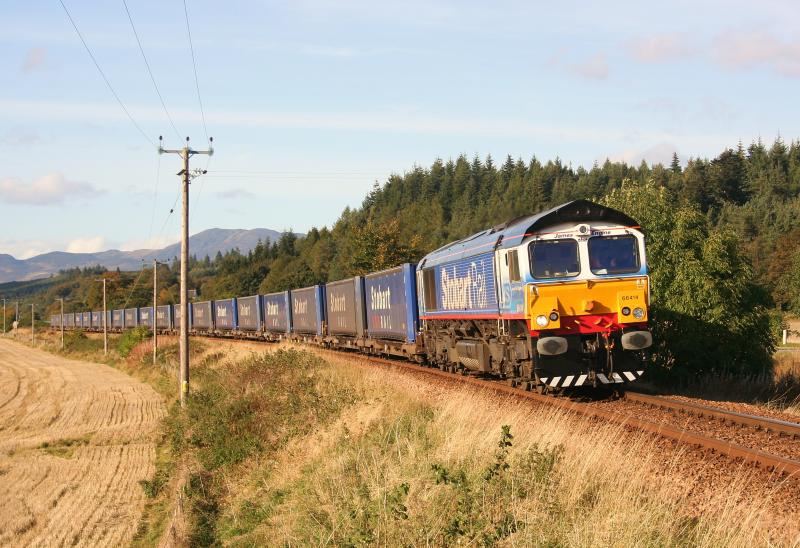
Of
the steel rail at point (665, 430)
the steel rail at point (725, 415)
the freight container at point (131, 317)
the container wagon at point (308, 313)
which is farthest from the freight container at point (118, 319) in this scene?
the steel rail at point (725, 415)

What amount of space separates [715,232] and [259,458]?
16.1 metres

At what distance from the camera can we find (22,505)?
1925 cm

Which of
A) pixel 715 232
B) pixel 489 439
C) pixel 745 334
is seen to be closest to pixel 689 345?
pixel 745 334

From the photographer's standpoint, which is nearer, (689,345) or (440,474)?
(440,474)

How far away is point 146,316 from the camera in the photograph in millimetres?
93688

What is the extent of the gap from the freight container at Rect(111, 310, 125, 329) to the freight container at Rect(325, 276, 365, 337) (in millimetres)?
69911

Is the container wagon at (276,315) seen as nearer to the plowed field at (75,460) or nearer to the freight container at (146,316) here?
the plowed field at (75,460)

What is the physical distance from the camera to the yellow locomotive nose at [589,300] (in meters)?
17.0

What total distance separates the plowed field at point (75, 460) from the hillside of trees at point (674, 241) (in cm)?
1596

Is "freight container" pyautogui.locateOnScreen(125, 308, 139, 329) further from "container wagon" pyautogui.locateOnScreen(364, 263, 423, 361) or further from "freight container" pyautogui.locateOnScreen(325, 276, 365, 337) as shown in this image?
"container wagon" pyautogui.locateOnScreen(364, 263, 423, 361)

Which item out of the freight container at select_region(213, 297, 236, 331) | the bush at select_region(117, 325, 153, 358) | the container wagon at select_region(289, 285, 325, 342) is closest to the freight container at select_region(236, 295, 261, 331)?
the freight container at select_region(213, 297, 236, 331)

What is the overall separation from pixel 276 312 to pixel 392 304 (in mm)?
25224

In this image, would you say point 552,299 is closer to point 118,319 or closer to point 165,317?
point 165,317

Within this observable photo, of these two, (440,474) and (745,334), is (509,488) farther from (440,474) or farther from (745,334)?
(745,334)
